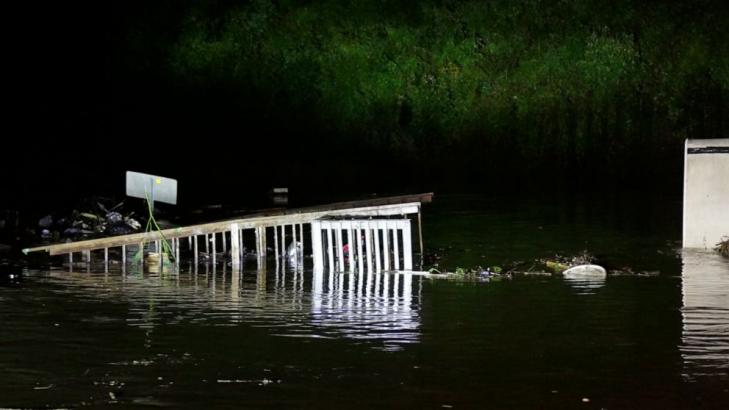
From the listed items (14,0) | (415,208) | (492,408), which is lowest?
(492,408)

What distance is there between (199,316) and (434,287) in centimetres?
371

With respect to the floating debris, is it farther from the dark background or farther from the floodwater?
the dark background

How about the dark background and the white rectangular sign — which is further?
the dark background

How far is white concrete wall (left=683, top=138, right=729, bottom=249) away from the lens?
1900cm

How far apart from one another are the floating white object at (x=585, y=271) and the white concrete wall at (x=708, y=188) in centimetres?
261

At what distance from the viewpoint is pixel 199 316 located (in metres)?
13.7

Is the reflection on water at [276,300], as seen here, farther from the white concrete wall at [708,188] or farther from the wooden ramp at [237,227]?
the white concrete wall at [708,188]

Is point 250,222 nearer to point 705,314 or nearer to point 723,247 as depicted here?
point 705,314

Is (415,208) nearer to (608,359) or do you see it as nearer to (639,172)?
(608,359)

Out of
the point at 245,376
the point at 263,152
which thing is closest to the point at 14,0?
the point at 263,152

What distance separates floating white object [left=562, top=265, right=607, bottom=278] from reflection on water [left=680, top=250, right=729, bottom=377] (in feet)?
3.82

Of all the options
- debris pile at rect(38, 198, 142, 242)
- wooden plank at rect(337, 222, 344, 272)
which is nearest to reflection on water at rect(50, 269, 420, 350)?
wooden plank at rect(337, 222, 344, 272)

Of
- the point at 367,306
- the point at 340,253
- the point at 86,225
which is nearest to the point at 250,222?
the point at 340,253

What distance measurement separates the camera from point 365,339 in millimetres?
12336
